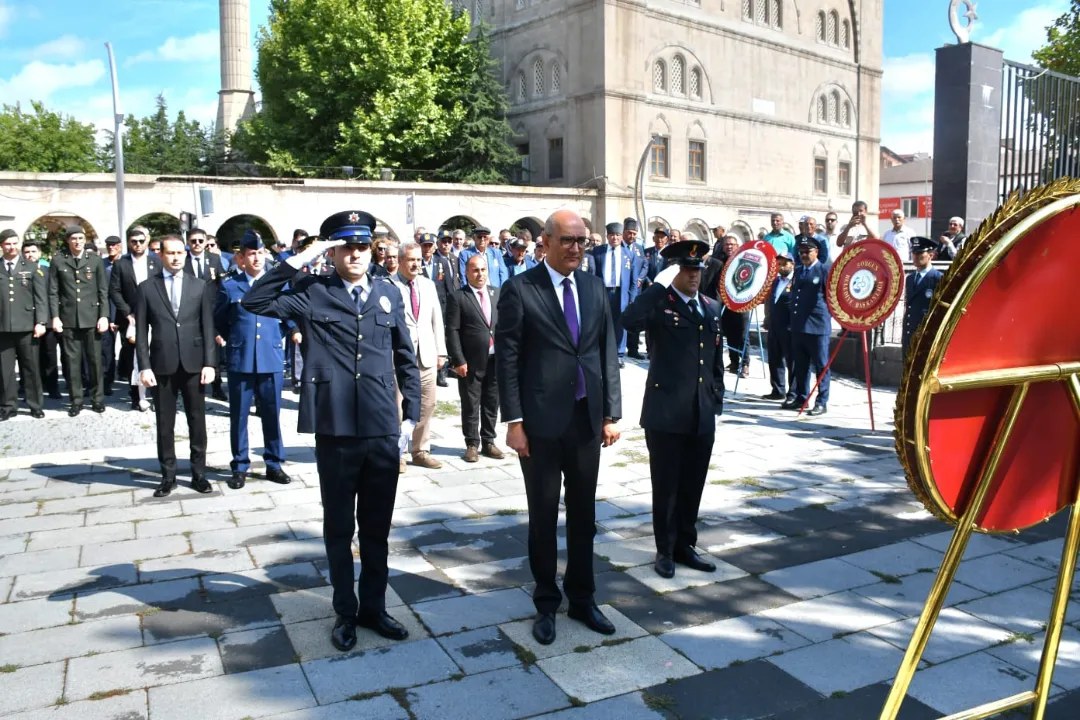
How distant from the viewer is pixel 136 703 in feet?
12.5

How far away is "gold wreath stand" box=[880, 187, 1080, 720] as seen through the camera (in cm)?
179

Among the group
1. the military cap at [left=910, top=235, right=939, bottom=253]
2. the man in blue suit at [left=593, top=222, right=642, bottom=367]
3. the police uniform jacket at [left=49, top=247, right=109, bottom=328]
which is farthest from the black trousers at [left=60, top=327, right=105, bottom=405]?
the military cap at [left=910, top=235, right=939, bottom=253]

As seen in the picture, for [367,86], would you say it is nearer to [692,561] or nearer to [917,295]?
[917,295]

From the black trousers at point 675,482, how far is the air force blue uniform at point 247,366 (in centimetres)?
389

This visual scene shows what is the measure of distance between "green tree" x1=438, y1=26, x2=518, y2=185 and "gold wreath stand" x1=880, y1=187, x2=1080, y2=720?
36.4m

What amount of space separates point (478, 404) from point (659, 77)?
34466mm

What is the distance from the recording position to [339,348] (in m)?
4.64

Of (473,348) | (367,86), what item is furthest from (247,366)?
(367,86)

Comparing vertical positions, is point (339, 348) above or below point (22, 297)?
below

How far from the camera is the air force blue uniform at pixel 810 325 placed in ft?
36.8

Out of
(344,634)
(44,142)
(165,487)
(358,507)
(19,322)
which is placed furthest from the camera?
(44,142)

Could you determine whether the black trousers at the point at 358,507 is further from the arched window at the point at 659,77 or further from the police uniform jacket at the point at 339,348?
the arched window at the point at 659,77

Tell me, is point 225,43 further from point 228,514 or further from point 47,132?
point 228,514

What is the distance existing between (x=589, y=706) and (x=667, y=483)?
1852 mm
